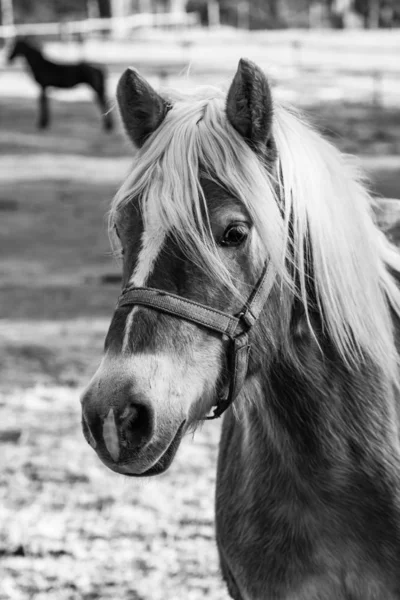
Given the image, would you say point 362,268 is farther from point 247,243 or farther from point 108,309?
point 108,309

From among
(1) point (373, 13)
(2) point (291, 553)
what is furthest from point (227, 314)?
(1) point (373, 13)

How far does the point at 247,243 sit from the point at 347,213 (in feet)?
1.25

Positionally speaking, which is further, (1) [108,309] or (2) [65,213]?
(2) [65,213]

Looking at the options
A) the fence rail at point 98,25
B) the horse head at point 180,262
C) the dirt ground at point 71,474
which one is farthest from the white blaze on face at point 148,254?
the fence rail at point 98,25

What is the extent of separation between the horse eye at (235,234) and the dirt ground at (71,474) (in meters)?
0.63

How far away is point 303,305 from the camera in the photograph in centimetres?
233

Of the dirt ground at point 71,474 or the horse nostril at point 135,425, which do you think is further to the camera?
the dirt ground at point 71,474

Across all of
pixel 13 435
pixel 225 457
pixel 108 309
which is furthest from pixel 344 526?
pixel 108 309

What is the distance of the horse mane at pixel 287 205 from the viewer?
7.07 feet

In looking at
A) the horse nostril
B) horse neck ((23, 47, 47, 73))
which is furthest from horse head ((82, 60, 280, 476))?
horse neck ((23, 47, 47, 73))

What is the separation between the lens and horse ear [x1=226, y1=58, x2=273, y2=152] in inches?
84.4

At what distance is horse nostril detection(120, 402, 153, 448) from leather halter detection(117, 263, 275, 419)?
24 centimetres

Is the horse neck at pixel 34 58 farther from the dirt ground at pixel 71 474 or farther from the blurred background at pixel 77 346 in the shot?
the dirt ground at pixel 71 474

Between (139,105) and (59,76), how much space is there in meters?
15.6
